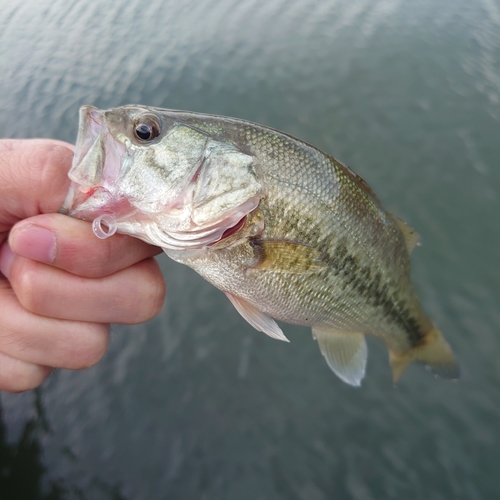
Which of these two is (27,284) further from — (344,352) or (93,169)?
(344,352)

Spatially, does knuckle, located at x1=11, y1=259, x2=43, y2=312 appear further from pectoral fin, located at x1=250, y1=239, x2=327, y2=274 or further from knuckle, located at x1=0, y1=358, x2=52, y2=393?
pectoral fin, located at x1=250, y1=239, x2=327, y2=274

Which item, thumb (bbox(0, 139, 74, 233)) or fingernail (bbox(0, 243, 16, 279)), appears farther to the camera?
fingernail (bbox(0, 243, 16, 279))

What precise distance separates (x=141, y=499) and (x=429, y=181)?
15.6ft

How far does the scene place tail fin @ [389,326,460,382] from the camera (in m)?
2.78

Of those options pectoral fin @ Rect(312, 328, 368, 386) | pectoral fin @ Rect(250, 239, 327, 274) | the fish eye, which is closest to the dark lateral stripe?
pectoral fin @ Rect(250, 239, 327, 274)

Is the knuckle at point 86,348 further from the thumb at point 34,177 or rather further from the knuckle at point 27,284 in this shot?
the thumb at point 34,177

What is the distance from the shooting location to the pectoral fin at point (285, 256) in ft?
6.24

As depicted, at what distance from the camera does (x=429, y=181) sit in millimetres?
5035

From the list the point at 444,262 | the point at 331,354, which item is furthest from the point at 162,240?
the point at 444,262

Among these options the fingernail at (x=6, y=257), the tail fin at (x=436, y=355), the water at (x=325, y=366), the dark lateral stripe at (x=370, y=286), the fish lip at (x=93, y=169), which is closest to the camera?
the fish lip at (x=93, y=169)

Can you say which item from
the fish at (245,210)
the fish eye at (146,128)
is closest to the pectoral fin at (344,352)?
the fish at (245,210)

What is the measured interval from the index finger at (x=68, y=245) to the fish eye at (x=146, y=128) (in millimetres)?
454

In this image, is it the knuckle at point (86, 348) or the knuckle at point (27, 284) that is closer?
the knuckle at point (27, 284)

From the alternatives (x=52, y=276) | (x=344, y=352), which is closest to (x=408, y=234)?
(x=344, y=352)
